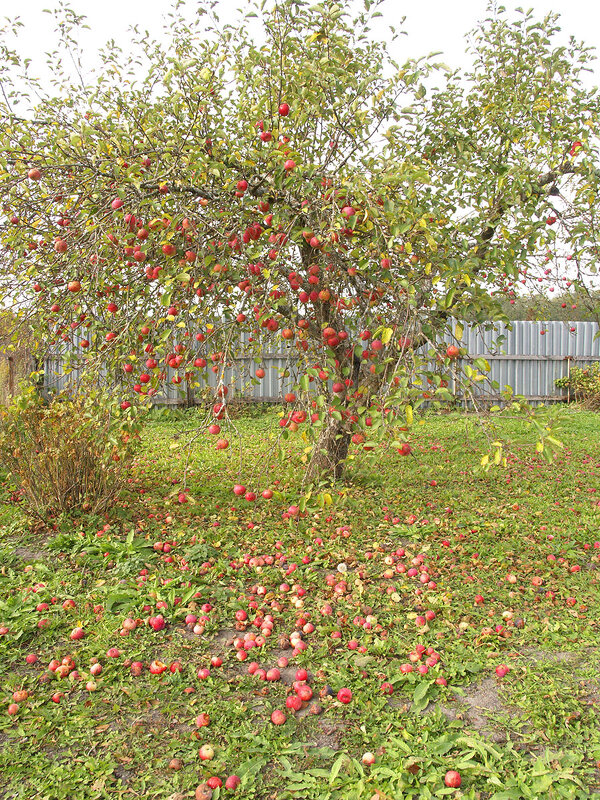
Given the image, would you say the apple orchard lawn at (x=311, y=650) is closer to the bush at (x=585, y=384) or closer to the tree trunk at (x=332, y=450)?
the tree trunk at (x=332, y=450)

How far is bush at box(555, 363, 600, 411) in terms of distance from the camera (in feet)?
34.0

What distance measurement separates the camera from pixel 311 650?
93.5 inches

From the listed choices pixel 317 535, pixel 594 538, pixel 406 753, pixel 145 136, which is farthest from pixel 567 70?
pixel 406 753

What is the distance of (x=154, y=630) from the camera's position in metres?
2.53

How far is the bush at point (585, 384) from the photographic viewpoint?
1035 centimetres

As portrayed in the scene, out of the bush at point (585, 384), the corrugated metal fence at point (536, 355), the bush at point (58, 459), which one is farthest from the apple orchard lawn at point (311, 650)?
the corrugated metal fence at point (536, 355)

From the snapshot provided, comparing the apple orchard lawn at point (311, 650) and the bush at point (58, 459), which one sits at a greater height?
the bush at point (58, 459)

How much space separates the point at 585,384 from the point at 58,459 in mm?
9885

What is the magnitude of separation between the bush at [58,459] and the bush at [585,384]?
923 centimetres

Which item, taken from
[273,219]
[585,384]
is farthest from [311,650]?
[585,384]

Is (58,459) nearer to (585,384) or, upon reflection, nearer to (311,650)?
(311,650)

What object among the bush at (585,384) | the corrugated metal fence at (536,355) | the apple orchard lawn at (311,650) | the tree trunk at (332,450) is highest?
the corrugated metal fence at (536,355)

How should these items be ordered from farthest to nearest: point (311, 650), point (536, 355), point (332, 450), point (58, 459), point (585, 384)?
point (536, 355) → point (585, 384) → point (332, 450) → point (58, 459) → point (311, 650)

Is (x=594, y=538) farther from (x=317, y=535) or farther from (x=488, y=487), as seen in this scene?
(x=317, y=535)
